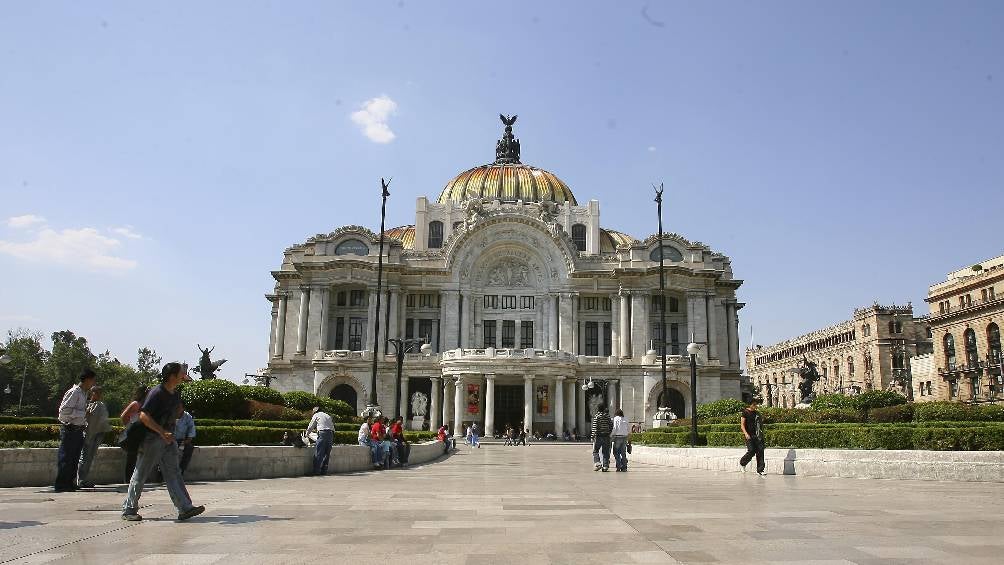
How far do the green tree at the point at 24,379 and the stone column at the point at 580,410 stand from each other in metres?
56.7

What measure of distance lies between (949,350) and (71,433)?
79998 millimetres

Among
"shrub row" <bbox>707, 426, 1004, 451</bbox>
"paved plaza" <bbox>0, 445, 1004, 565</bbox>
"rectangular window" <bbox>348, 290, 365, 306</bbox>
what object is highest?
"rectangular window" <bbox>348, 290, 365, 306</bbox>

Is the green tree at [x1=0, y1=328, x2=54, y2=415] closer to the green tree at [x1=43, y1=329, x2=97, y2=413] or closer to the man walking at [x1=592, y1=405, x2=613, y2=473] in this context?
the green tree at [x1=43, y1=329, x2=97, y2=413]

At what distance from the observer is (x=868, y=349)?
91.2 metres

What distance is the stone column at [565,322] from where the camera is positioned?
64.6 m

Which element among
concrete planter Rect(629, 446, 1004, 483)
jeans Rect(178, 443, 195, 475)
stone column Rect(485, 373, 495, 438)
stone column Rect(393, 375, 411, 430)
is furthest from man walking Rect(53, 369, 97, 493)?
stone column Rect(393, 375, 411, 430)

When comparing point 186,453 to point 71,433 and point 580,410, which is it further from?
point 580,410

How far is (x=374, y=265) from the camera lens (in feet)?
210

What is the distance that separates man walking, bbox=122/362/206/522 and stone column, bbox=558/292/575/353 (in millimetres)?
55836

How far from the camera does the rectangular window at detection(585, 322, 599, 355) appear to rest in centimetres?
6669

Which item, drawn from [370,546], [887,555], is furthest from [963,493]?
[370,546]

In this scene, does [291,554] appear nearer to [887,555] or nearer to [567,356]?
[887,555]

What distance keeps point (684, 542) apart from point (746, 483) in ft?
30.9

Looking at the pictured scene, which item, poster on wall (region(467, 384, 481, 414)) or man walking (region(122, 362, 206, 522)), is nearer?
man walking (region(122, 362, 206, 522))
